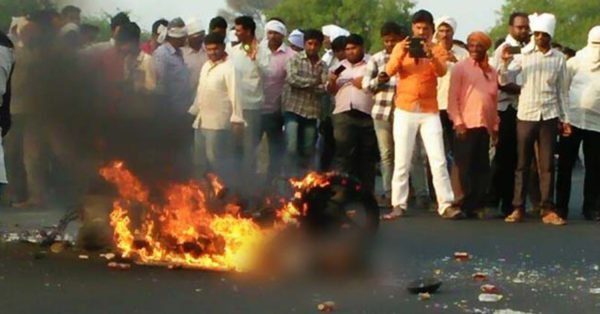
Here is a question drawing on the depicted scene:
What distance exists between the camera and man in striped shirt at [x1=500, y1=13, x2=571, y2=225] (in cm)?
1245

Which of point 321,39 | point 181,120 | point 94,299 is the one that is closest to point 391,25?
point 321,39

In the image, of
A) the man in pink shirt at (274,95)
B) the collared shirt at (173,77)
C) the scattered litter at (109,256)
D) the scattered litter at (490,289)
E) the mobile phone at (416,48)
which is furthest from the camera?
the man in pink shirt at (274,95)

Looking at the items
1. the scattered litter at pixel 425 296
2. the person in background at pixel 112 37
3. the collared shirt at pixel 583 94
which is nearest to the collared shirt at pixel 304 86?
the collared shirt at pixel 583 94

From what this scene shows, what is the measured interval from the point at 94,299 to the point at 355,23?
32194mm

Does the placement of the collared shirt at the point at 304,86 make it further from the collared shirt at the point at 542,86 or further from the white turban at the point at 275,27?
the collared shirt at the point at 542,86

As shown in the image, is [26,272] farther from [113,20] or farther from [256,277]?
[113,20]

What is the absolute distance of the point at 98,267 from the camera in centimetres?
895

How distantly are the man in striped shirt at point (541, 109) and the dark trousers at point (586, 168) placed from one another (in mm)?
383

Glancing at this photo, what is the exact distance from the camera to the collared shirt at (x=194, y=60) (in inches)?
493

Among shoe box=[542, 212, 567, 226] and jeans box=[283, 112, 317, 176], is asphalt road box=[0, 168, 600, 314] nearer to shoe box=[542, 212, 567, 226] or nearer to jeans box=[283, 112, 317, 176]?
shoe box=[542, 212, 567, 226]

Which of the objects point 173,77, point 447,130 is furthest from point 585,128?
point 173,77

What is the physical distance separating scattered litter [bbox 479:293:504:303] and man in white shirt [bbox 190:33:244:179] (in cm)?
449

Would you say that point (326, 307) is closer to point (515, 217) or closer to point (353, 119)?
point (515, 217)

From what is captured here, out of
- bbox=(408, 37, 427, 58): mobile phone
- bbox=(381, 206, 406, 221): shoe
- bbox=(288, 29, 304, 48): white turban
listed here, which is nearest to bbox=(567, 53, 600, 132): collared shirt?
bbox=(408, 37, 427, 58): mobile phone
